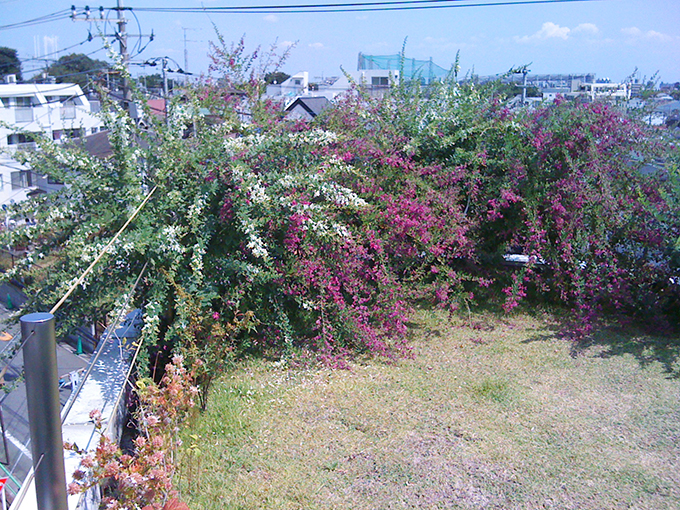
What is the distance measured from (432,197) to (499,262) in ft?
4.54

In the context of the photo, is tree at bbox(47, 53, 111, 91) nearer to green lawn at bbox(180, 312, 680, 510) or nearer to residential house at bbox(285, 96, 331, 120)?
residential house at bbox(285, 96, 331, 120)

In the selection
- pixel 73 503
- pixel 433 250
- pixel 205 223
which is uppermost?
pixel 205 223

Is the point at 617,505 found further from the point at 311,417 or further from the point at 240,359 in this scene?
the point at 240,359

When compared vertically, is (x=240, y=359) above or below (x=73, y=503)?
below

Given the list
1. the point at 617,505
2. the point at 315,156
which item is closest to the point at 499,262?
the point at 315,156

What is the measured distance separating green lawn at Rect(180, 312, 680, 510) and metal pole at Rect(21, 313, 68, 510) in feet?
4.84

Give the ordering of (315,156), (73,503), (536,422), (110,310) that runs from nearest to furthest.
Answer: (73,503)
(536,422)
(110,310)
(315,156)

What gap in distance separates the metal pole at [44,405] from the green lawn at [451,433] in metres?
1.48

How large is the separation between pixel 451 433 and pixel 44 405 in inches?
119

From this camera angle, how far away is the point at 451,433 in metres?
4.36

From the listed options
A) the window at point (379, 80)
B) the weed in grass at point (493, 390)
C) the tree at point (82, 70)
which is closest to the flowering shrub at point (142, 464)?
the weed in grass at point (493, 390)

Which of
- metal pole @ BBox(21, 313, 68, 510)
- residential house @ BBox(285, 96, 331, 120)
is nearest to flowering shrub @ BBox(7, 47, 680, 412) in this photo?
residential house @ BBox(285, 96, 331, 120)

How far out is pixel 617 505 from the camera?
141 inches

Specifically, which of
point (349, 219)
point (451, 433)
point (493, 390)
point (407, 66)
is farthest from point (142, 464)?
point (407, 66)
